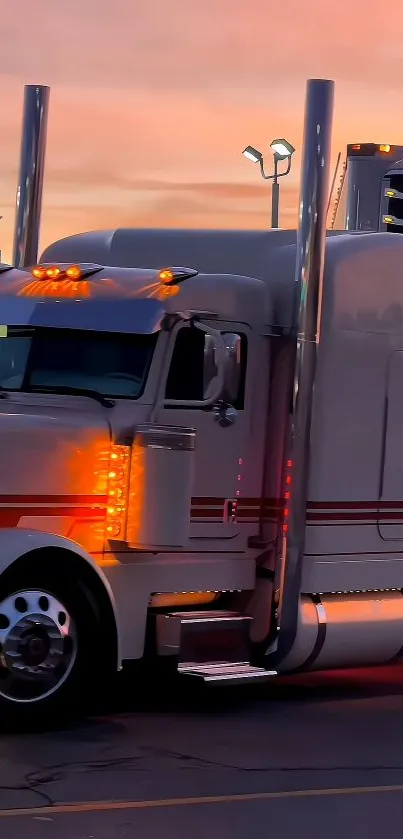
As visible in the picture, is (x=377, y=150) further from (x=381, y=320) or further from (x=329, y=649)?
(x=329, y=649)

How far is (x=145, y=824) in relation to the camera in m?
7.77

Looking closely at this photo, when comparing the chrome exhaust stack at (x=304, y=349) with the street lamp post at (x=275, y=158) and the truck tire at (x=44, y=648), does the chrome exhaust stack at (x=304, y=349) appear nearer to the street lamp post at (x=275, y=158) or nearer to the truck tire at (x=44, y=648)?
the truck tire at (x=44, y=648)

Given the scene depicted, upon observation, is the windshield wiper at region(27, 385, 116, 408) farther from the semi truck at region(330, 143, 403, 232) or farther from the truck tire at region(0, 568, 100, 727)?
the semi truck at region(330, 143, 403, 232)

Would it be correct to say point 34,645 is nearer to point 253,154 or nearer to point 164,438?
point 164,438

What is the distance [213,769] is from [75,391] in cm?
265

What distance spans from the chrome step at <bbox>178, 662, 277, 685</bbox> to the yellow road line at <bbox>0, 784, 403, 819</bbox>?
2024 mm

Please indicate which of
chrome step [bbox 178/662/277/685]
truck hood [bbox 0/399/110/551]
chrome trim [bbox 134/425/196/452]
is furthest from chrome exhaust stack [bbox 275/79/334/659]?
truck hood [bbox 0/399/110/551]

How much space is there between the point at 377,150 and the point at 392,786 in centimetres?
731

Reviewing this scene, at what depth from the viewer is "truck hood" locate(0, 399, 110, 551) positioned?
10.1m

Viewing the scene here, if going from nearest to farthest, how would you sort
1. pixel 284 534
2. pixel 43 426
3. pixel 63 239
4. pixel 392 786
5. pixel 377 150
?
pixel 392 786 < pixel 43 426 < pixel 284 534 < pixel 63 239 < pixel 377 150

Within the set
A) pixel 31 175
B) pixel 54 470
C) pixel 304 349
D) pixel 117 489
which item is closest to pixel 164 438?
pixel 117 489

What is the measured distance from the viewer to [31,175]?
1315 centimetres

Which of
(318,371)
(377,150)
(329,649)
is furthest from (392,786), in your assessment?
(377,150)

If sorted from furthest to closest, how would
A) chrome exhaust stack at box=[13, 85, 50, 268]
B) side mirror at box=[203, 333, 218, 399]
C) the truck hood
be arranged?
chrome exhaust stack at box=[13, 85, 50, 268], side mirror at box=[203, 333, 218, 399], the truck hood
